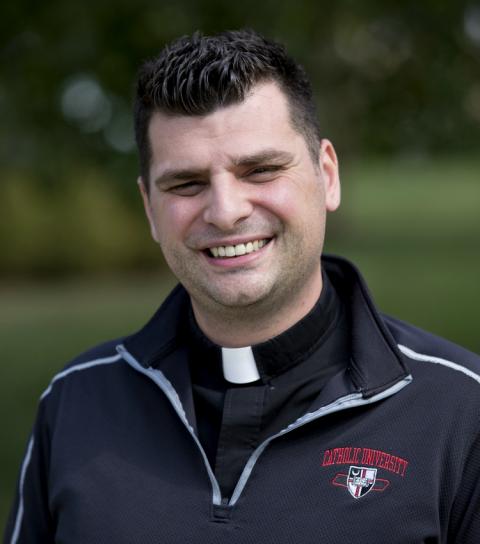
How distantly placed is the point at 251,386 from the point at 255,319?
180 mm

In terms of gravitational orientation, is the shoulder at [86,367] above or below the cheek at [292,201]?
below

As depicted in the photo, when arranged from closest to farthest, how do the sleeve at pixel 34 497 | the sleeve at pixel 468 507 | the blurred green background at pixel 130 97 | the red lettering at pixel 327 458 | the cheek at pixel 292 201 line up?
the sleeve at pixel 468 507
the red lettering at pixel 327 458
the cheek at pixel 292 201
the sleeve at pixel 34 497
the blurred green background at pixel 130 97

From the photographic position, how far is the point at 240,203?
2.33 meters

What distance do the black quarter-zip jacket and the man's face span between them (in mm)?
269

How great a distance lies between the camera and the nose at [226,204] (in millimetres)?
2307

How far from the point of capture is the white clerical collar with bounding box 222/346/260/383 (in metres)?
2.44

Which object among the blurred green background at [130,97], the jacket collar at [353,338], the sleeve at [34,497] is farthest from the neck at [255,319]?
the blurred green background at [130,97]

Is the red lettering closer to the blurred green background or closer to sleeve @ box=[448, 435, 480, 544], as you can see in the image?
sleeve @ box=[448, 435, 480, 544]

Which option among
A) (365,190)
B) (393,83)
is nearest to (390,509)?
(393,83)

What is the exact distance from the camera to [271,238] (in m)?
2.39

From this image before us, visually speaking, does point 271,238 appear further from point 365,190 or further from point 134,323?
point 365,190

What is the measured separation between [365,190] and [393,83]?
33.0m

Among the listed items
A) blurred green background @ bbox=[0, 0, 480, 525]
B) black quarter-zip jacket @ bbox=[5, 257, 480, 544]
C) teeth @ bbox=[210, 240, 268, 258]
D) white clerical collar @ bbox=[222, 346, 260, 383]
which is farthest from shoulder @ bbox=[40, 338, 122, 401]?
blurred green background @ bbox=[0, 0, 480, 525]

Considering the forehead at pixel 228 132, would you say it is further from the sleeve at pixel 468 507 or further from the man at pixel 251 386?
the sleeve at pixel 468 507
